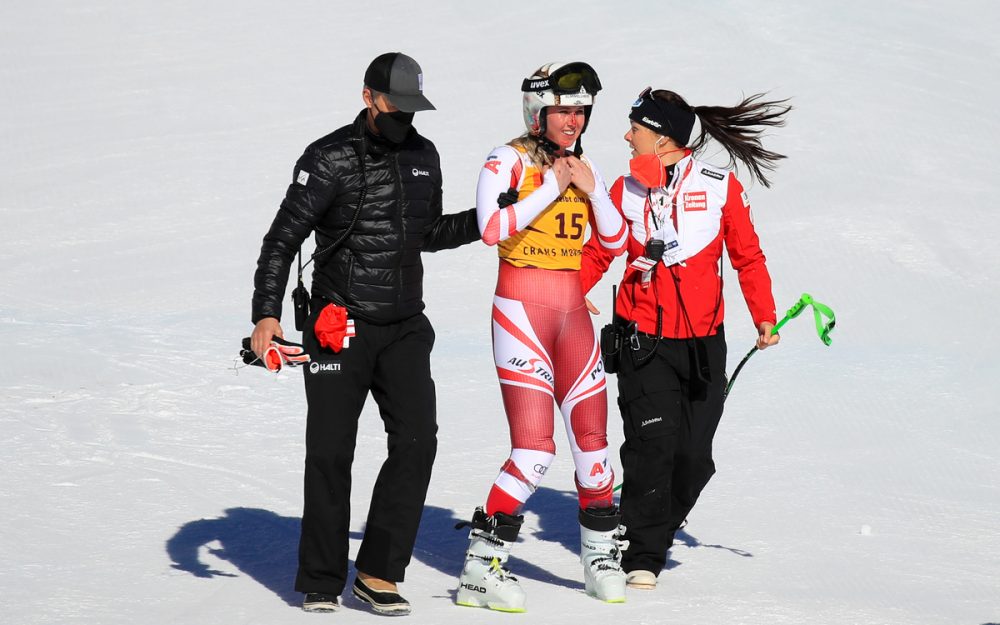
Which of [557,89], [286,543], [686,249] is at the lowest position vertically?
[286,543]

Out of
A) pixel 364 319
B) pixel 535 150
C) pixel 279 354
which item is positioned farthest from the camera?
pixel 535 150

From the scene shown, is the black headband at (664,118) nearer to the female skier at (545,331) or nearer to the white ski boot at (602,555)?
the female skier at (545,331)


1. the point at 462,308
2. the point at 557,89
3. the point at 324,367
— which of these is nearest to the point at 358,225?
the point at 324,367

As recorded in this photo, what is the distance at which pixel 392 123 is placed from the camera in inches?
227

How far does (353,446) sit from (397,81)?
1.44 m

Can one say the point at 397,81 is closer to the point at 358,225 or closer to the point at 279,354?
the point at 358,225

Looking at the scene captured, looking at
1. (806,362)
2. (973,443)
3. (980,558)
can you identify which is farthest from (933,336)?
(980,558)

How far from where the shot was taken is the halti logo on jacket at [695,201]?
21.4ft

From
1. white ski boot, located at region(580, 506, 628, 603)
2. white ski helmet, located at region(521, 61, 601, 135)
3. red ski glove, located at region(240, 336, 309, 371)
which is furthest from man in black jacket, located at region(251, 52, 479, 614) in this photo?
white ski boot, located at region(580, 506, 628, 603)

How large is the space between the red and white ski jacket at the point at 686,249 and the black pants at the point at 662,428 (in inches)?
4.5

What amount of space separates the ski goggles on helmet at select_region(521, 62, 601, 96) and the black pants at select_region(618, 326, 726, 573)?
1.20m

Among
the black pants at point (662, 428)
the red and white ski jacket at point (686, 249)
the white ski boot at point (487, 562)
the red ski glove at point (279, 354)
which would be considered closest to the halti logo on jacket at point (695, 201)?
the red and white ski jacket at point (686, 249)

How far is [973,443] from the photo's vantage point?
8805mm

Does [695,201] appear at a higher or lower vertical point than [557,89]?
lower
